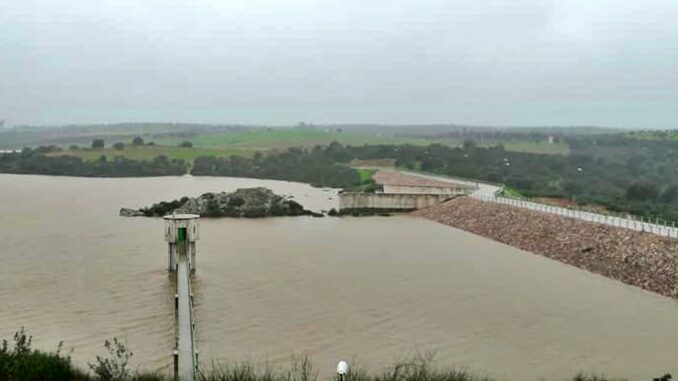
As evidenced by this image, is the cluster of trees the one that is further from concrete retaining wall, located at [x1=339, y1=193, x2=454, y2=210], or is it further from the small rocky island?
concrete retaining wall, located at [x1=339, y1=193, x2=454, y2=210]

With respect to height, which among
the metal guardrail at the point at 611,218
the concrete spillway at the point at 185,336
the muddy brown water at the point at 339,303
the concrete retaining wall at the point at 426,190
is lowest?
the muddy brown water at the point at 339,303

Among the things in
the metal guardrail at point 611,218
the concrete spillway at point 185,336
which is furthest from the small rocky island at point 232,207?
the concrete spillway at point 185,336

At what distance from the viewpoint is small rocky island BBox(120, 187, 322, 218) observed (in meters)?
38.8

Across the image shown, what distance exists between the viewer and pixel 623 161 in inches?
2618

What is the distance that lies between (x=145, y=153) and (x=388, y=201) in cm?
5162

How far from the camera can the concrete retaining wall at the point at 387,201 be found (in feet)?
143

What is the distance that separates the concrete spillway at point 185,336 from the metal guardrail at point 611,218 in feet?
49.7

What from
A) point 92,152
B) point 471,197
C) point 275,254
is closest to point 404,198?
point 471,197

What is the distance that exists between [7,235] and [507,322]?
71.7 ft

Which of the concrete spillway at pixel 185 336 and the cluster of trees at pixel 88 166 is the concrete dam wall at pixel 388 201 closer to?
the concrete spillway at pixel 185 336

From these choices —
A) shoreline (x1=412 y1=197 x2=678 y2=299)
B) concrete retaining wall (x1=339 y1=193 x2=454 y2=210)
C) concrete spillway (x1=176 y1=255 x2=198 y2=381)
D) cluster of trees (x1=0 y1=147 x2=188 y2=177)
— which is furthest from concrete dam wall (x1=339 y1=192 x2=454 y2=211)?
cluster of trees (x1=0 y1=147 x2=188 y2=177)

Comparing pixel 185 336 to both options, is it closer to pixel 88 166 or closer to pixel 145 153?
pixel 88 166

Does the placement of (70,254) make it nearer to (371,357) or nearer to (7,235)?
(7,235)

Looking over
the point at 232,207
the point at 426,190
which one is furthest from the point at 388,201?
the point at 232,207
